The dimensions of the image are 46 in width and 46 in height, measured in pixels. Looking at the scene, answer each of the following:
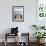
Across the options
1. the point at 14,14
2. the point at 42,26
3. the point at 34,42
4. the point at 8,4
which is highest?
the point at 8,4

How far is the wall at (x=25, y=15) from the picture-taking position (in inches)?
263

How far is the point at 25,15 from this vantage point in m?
6.72

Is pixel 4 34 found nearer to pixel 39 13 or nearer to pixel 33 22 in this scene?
pixel 33 22

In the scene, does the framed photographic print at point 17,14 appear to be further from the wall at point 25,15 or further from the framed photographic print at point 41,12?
the framed photographic print at point 41,12

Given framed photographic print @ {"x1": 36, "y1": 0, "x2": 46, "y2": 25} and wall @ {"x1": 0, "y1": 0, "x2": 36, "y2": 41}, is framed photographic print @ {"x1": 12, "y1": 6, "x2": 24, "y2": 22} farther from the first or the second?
framed photographic print @ {"x1": 36, "y1": 0, "x2": 46, "y2": 25}

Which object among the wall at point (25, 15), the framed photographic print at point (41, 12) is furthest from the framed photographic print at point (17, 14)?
the framed photographic print at point (41, 12)

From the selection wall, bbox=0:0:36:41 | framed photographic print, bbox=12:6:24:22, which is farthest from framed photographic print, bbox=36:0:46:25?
framed photographic print, bbox=12:6:24:22

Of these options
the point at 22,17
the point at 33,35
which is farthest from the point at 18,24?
the point at 33,35

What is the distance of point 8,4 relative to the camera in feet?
21.9

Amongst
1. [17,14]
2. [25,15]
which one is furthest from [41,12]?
[17,14]

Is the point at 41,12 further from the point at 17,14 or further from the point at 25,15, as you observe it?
the point at 17,14

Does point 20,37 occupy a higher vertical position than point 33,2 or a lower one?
lower

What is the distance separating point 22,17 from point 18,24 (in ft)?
1.16

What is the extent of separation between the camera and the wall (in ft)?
21.9
